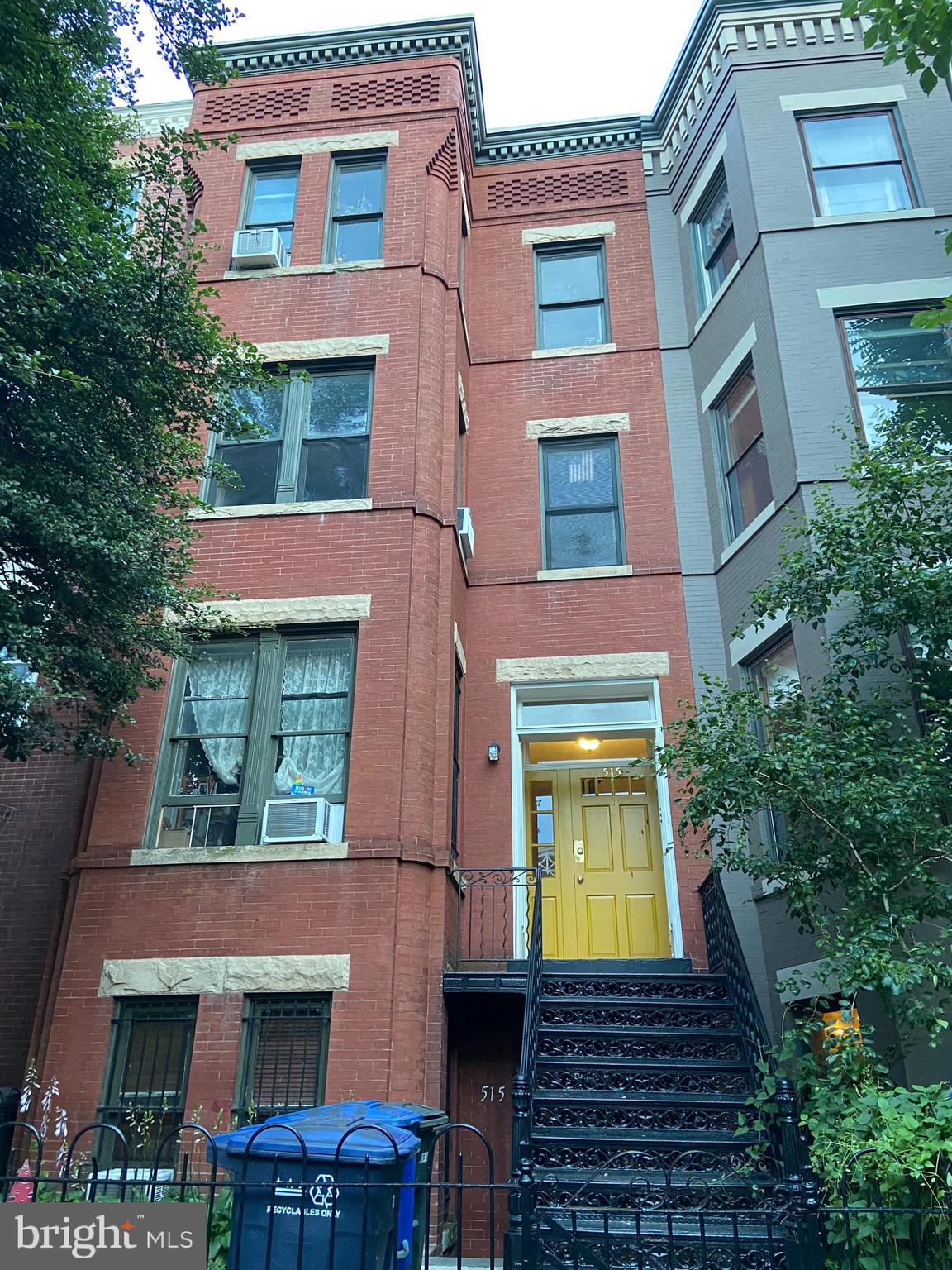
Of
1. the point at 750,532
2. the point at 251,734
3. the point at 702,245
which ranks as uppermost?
the point at 702,245

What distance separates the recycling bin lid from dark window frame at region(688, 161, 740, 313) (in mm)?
10576

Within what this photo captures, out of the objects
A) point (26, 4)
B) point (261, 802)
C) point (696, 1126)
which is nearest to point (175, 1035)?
point (261, 802)

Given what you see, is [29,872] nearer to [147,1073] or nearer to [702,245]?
[147,1073]

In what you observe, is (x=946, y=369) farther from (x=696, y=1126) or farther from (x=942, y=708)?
(x=696, y=1126)

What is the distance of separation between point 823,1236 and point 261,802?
18.2ft

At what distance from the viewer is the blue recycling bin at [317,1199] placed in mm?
4551

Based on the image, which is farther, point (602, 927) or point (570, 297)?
point (570, 297)

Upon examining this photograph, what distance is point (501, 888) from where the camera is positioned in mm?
10125

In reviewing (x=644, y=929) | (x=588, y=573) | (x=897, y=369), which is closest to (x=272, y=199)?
(x=588, y=573)

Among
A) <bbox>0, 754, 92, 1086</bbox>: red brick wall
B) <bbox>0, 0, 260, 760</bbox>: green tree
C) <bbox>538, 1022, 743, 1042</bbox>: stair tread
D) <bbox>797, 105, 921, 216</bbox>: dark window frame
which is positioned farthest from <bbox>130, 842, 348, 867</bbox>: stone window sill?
<bbox>797, 105, 921, 216</bbox>: dark window frame

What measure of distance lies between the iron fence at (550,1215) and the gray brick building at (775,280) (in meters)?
3.21

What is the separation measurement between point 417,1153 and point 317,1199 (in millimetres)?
737

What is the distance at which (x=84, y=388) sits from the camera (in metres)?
6.95

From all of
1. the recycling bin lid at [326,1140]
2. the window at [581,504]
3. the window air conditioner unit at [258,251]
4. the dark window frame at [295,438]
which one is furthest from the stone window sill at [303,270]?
the recycling bin lid at [326,1140]
